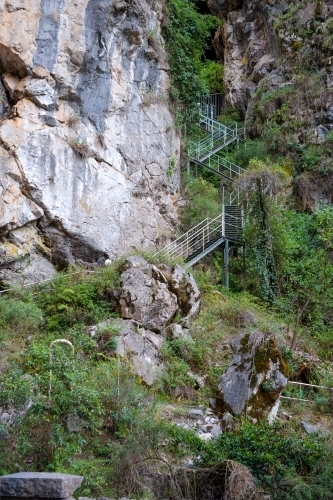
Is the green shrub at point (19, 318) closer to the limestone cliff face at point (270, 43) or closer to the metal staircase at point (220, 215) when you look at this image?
the metal staircase at point (220, 215)

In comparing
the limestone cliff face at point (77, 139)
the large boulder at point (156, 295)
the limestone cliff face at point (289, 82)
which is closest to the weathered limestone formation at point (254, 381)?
the large boulder at point (156, 295)

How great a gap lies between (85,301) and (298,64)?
14.4 meters

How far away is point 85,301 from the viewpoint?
14539 millimetres

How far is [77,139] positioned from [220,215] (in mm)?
5009

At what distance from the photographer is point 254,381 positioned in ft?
34.9

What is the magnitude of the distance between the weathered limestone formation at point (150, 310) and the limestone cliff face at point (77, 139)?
108 inches

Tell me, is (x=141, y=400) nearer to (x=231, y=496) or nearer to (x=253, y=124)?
(x=231, y=496)

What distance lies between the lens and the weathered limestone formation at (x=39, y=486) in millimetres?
6637

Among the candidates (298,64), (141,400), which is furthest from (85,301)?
(298,64)

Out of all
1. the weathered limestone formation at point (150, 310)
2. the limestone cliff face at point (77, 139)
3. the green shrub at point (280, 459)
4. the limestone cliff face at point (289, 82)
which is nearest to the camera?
the green shrub at point (280, 459)

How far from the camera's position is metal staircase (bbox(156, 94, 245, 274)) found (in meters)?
18.6

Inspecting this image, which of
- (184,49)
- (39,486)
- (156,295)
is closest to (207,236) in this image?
(156,295)

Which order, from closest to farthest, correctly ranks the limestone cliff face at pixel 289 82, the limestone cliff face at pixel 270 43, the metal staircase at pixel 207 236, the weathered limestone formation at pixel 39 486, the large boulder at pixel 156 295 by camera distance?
the weathered limestone formation at pixel 39 486 < the large boulder at pixel 156 295 < the metal staircase at pixel 207 236 < the limestone cliff face at pixel 289 82 < the limestone cliff face at pixel 270 43

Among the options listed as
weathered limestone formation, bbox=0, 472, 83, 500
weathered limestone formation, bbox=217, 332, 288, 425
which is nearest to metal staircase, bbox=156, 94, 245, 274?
weathered limestone formation, bbox=217, 332, 288, 425
